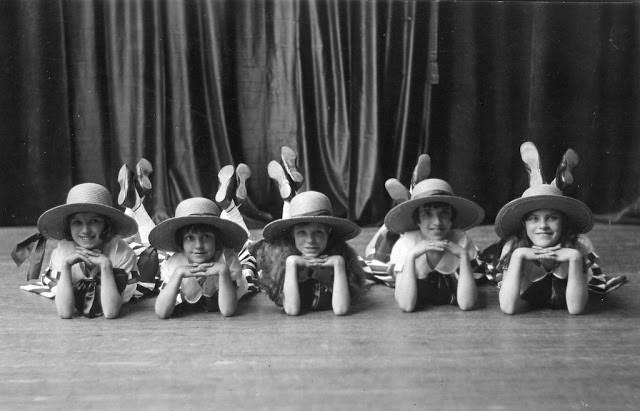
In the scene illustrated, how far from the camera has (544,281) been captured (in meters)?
2.80

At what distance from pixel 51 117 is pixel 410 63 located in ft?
7.50

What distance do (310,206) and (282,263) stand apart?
0.24 m

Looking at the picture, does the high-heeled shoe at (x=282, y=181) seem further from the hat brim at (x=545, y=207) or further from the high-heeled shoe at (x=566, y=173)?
the high-heeled shoe at (x=566, y=173)

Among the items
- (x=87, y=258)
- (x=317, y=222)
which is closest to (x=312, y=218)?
(x=317, y=222)

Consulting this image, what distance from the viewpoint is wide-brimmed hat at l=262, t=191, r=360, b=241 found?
2.72m

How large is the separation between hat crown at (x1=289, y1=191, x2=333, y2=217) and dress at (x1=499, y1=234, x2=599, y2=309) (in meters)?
0.72

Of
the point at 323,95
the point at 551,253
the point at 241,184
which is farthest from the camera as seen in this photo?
the point at 323,95

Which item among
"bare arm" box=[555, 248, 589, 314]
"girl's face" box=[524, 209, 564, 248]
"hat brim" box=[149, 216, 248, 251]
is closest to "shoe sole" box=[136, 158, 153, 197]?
"hat brim" box=[149, 216, 248, 251]

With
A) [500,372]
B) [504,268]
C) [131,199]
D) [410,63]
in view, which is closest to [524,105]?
[410,63]

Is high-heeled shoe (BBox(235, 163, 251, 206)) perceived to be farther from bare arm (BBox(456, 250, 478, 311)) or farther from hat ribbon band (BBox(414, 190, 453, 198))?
bare arm (BBox(456, 250, 478, 311))

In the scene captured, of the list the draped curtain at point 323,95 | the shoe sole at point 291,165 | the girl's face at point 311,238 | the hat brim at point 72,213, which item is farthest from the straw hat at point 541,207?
the draped curtain at point 323,95

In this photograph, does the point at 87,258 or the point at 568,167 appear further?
the point at 568,167

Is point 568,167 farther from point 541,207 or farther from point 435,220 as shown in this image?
point 435,220

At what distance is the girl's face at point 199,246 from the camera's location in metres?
2.70
